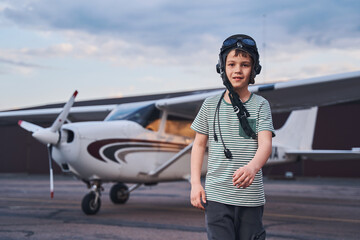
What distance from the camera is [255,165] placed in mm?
2055

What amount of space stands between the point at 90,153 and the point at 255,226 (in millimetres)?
5525

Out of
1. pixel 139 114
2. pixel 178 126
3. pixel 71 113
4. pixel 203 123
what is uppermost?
pixel 71 113

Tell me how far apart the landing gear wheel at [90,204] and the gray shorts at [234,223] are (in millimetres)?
5558

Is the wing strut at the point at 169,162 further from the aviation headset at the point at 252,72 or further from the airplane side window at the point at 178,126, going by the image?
the aviation headset at the point at 252,72

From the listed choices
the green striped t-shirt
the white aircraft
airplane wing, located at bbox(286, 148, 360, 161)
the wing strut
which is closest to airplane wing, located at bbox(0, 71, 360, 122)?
the white aircraft

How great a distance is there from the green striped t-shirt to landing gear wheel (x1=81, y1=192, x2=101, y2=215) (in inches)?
218

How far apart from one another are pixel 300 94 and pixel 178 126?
2.63m

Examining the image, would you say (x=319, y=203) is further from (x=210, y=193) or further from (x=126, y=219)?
(x=210, y=193)

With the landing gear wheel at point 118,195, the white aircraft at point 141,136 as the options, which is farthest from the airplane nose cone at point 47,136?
the landing gear wheel at point 118,195

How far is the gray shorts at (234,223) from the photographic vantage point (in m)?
2.17

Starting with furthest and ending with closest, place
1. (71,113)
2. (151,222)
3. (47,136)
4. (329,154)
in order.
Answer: (71,113)
(329,154)
(47,136)
(151,222)

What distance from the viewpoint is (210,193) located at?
88.2 inches

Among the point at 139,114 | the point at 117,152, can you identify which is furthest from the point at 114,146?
the point at 139,114

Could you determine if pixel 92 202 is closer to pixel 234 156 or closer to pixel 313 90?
pixel 313 90
